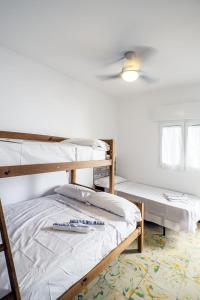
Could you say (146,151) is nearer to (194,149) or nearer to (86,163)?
(194,149)

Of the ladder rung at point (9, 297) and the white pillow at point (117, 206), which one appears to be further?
the white pillow at point (117, 206)

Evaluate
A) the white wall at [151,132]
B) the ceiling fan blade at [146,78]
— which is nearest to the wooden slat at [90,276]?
the white wall at [151,132]

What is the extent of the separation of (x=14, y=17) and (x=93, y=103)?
78.9 inches

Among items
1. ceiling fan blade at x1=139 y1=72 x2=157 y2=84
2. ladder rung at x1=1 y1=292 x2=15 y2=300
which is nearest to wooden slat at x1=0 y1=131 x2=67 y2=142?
ceiling fan blade at x1=139 y1=72 x2=157 y2=84

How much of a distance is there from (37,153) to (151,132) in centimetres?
262

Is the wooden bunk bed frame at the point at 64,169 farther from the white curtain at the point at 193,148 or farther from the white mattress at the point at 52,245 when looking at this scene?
the white curtain at the point at 193,148

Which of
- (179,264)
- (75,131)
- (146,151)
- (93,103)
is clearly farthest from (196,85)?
(179,264)

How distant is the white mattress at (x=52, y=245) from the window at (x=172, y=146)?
5.75 feet

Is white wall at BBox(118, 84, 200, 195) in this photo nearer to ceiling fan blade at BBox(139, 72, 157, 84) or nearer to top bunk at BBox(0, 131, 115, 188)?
ceiling fan blade at BBox(139, 72, 157, 84)

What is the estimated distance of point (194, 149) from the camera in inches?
120

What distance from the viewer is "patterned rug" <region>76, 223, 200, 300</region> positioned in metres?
1.62

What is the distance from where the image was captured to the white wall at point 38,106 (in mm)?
2174

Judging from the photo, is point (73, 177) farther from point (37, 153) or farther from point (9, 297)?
point (9, 297)

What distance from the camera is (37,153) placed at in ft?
5.16
